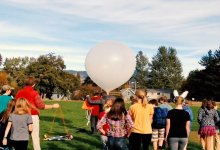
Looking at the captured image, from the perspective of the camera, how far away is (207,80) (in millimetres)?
89375

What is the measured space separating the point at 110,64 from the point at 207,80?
79.2 metres

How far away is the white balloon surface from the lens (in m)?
13.1

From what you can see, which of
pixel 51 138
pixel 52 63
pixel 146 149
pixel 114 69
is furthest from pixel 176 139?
pixel 52 63

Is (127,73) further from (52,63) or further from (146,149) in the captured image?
(52,63)

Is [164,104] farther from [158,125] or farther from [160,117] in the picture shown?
[158,125]

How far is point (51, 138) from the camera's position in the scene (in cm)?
1481

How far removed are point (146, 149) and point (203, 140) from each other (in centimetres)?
391

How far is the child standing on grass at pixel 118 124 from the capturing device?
7.85 meters

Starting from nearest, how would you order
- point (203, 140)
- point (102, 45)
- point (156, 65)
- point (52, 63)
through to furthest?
point (203, 140), point (102, 45), point (52, 63), point (156, 65)

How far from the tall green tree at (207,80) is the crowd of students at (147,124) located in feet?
248

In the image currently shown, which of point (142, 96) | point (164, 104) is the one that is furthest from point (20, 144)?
point (164, 104)

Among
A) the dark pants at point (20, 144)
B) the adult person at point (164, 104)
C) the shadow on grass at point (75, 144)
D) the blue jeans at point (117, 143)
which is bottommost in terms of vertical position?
the shadow on grass at point (75, 144)

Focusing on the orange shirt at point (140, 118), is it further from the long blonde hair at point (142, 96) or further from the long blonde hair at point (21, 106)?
the long blonde hair at point (21, 106)

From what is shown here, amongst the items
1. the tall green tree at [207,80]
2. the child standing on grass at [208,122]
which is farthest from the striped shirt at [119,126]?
the tall green tree at [207,80]
